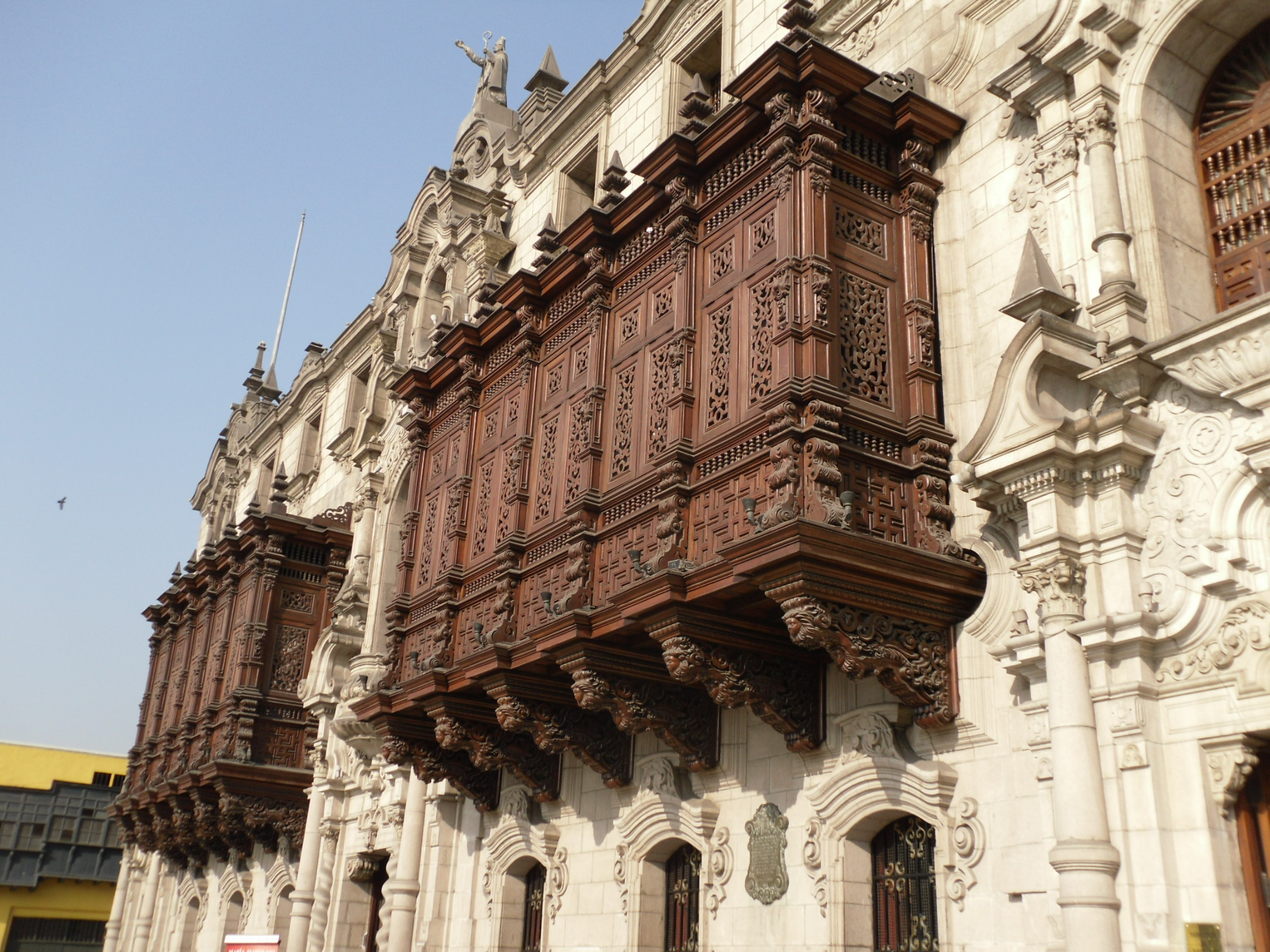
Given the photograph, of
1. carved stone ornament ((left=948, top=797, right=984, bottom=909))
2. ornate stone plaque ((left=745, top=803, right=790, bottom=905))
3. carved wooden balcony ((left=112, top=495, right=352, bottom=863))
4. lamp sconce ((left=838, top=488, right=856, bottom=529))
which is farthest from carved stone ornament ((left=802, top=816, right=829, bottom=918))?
carved wooden balcony ((left=112, top=495, right=352, bottom=863))

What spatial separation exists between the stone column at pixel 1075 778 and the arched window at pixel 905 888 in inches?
66.9

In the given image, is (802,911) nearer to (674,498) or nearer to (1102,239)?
(674,498)

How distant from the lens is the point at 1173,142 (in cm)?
960

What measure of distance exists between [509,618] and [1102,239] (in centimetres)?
709

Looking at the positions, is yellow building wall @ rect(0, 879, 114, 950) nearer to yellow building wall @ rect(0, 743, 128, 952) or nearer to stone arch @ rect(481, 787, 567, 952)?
yellow building wall @ rect(0, 743, 128, 952)

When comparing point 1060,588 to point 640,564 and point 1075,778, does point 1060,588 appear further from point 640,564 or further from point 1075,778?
point 640,564

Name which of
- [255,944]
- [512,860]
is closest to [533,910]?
[512,860]

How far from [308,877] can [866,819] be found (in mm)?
12842

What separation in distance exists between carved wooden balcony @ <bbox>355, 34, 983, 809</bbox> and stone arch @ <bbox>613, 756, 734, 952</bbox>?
0.46 m

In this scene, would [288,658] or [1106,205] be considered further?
[288,658]

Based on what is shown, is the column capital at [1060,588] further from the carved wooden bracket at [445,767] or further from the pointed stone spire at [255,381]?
the pointed stone spire at [255,381]

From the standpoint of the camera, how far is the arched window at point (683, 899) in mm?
11625

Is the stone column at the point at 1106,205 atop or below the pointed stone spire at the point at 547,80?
below

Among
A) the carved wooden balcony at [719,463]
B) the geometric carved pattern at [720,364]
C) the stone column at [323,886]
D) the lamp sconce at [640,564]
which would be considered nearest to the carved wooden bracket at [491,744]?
the carved wooden balcony at [719,463]
